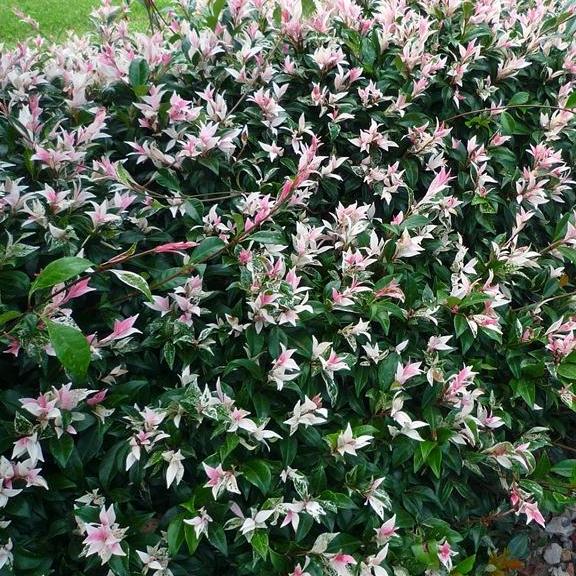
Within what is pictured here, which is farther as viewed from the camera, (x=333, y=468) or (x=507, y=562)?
(x=507, y=562)

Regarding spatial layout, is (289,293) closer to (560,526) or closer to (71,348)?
(71,348)

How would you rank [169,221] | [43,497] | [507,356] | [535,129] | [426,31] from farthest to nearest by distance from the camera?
[535,129] < [426,31] < [507,356] < [169,221] < [43,497]

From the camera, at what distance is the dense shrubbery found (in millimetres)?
1724

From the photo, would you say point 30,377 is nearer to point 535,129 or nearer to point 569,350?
point 569,350

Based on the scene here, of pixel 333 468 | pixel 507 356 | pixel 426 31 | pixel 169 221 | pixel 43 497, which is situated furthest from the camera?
pixel 426 31

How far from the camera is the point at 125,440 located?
175cm

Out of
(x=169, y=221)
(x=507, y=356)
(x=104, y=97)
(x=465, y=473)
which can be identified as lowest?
(x=465, y=473)

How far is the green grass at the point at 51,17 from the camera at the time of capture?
6.77 meters

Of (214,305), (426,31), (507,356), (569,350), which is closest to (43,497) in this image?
(214,305)

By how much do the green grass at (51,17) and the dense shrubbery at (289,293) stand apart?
4616mm

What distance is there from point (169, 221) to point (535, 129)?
4.81ft

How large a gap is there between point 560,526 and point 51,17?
6942mm

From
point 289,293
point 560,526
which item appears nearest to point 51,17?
point 289,293

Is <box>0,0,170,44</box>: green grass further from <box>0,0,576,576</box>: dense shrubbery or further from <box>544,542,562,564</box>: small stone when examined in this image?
<box>544,542,562,564</box>: small stone
